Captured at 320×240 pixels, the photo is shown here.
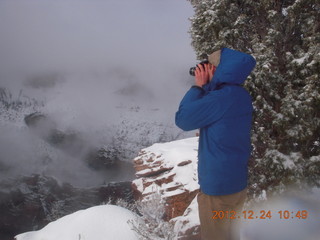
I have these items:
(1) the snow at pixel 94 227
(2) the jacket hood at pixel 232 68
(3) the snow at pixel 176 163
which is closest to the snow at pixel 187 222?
(1) the snow at pixel 94 227

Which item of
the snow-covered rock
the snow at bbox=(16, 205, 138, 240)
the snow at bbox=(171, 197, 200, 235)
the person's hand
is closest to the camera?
the person's hand

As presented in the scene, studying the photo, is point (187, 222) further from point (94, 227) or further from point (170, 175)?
point (170, 175)

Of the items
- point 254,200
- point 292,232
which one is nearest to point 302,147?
point 254,200

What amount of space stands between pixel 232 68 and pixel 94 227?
3.80 meters

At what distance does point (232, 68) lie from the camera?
2.61 meters

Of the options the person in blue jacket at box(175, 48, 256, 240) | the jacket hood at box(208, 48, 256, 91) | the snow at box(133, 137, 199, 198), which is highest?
the snow at box(133, 137, 199, 198)

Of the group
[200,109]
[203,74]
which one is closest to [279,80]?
[203,74]

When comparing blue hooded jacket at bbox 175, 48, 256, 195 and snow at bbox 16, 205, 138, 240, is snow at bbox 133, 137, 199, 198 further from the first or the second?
blue hooded jacket at bbox 175, 48, 256, 195

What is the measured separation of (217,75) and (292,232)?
2873 mm

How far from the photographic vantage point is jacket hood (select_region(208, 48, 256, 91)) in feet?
8.57

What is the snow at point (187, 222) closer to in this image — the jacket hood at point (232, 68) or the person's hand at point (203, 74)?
the person's hand at point (203, 74)

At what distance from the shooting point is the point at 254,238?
4230mm

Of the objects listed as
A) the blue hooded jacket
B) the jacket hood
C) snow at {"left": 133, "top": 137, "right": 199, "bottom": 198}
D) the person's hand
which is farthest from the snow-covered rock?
the jacket hood

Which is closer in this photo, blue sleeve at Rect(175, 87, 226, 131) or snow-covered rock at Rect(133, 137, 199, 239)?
blue sleeve at Rect(175, 87, 226, 131)
